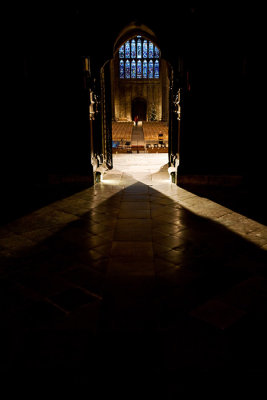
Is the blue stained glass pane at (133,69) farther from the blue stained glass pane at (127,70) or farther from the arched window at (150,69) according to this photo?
the arched window at (150,69)

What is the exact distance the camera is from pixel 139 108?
3494 centimetres

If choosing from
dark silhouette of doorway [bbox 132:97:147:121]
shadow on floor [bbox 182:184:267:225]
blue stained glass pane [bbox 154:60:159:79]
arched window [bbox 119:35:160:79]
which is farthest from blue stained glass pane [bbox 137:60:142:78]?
shadow on floor [bbox 182:184:267:225]

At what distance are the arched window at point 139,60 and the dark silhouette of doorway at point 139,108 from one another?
232 centimetres

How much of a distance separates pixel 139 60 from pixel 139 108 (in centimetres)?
458

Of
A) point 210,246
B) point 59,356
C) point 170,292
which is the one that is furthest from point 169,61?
point 59,356

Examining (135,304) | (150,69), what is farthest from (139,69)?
(135,304)

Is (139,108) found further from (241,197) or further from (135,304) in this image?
(135,304)

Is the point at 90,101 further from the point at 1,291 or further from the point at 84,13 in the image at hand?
the point at 1,291

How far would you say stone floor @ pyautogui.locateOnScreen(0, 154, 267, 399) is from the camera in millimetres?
2055

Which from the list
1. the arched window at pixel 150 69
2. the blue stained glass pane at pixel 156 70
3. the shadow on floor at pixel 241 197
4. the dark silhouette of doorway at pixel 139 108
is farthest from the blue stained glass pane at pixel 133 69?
the shadow on floor at pixel 241 197

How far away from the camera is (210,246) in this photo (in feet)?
13.3

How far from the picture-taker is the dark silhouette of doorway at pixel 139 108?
34656 millimetres

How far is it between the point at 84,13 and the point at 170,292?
247 inches

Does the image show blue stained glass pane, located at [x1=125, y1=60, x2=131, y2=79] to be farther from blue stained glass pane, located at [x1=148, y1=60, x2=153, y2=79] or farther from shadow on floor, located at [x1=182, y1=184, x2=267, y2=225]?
shadow on floor, located at [x1=182, y1=184, x2=267, y2=225]
